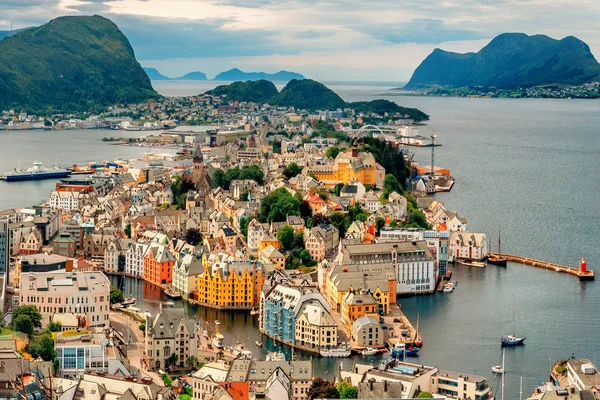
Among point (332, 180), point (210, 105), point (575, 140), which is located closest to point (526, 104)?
point (210, 105)

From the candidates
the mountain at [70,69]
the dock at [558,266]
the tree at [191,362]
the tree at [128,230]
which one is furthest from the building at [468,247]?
the mountain at [70,69]

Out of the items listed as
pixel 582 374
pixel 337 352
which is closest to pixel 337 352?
pixel 337 352

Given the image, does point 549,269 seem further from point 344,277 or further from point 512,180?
point 512,180

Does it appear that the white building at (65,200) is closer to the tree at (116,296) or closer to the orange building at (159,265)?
the orange building at (159,265)

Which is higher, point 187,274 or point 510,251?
point 187,274

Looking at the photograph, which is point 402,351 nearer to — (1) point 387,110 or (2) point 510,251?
(2) point 510,251

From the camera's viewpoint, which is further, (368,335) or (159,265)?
(159,265)
